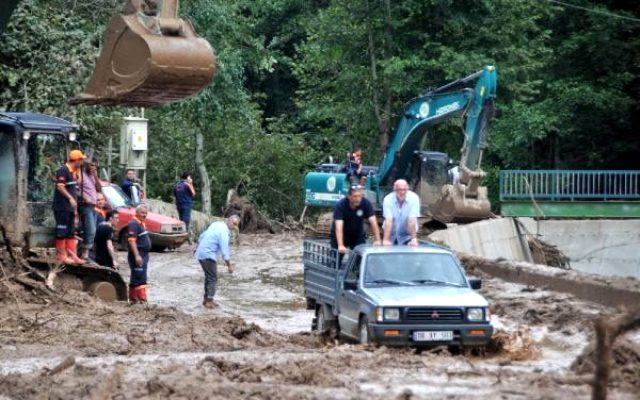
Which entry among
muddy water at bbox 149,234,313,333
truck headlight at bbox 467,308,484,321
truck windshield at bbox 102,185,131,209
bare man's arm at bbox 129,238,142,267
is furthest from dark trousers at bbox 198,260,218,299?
truck windshield at bbox 102,185,131,209

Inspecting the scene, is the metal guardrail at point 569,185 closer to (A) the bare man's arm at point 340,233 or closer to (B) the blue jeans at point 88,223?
(B) the blue jeans at point 88,223

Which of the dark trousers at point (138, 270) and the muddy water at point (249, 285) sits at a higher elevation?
the dark trousers at point (138, 270)

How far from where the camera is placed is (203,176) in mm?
42969

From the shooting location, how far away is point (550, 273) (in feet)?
77.3

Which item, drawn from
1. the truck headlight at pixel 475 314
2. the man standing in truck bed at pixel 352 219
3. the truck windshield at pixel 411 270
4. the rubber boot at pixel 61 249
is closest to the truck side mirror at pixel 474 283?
the truck windshield at pixel 411 270

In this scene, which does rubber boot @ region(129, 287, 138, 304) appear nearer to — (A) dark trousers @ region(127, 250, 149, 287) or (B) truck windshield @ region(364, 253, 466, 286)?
(A) dark trousers @ region(127, 250, 149, 287)

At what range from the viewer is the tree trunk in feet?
139

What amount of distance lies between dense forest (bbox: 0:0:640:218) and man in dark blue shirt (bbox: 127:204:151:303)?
1502 centimetres

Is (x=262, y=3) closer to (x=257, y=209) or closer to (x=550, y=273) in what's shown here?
(x=257, y=209)

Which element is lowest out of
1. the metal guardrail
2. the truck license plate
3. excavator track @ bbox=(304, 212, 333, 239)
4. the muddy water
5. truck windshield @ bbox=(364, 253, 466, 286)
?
the muddy water

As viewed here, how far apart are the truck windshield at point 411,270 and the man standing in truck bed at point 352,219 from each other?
5.49 feet

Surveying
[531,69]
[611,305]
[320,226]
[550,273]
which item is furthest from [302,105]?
[611,305]

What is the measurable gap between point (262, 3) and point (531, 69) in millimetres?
11828

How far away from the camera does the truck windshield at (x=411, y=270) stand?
16.5 m
